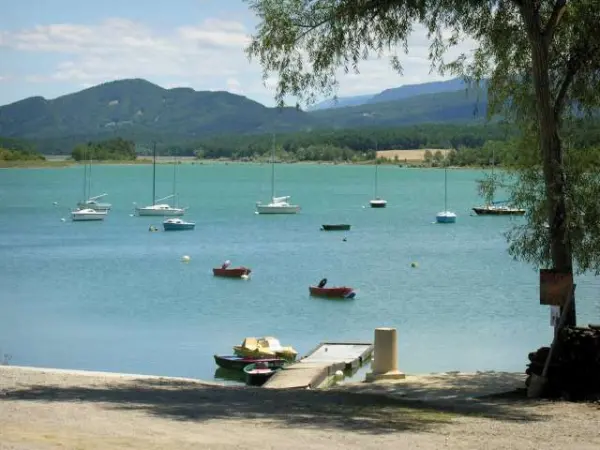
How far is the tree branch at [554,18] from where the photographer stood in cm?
1595

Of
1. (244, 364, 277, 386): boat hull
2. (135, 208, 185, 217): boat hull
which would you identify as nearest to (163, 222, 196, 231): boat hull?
(135, 208, 185, 217): boat hull

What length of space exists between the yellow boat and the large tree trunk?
42.3ft

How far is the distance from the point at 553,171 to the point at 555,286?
186 cm

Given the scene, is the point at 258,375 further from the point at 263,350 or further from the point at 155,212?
the point at 155,212

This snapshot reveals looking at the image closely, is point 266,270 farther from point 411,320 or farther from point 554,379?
point 554,379

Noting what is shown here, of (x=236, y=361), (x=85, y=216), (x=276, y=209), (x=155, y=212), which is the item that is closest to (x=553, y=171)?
(x=236, y=361)

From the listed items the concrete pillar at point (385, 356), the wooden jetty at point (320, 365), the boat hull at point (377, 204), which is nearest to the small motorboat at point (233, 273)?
the wooden jetty at point (320, 365)

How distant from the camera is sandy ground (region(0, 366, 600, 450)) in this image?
11023 millimetres

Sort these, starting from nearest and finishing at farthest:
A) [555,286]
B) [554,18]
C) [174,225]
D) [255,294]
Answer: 1. [555,286]
2. [554,18]
3. [255,294]
4. [174,225]

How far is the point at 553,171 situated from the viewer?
16.5 metres

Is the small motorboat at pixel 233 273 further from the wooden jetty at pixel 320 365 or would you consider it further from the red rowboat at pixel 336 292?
the wooden jetty at pixel 320 365

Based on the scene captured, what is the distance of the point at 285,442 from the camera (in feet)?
36.4

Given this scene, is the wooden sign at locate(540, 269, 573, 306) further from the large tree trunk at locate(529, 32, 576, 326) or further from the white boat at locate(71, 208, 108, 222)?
the white boat at locate(71, 208, 108, 222)

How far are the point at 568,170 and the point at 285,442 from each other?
755 cm
